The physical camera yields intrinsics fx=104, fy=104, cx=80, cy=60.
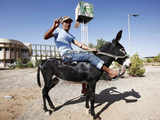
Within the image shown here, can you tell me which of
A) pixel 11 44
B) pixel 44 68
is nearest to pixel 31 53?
pixel 11 44

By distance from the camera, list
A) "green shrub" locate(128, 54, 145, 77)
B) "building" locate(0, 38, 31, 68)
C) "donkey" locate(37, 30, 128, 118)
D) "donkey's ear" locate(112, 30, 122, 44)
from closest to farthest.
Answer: "donkey's ear" locate(112, 30, 122, 44), "donkey" locate(37, 30, 128, 118), "green shrub" locate(128, 54, 145, 77), "building" locate(0, 38, 31, 68)

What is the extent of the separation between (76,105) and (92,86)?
1396mm

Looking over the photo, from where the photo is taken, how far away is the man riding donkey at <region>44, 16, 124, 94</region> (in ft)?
9.68

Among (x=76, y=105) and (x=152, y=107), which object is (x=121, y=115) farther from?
(x=76, y=105)

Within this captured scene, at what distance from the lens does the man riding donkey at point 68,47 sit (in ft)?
9.68

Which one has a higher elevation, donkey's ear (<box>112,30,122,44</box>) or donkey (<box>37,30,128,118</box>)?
donkey's ear (<box>112,30,122,44</box>)

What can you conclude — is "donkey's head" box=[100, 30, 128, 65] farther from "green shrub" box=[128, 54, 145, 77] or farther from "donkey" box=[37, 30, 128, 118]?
"green shrub" box=[128, 54, 145, 77]

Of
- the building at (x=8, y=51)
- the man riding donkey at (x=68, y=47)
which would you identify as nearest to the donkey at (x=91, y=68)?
the man riding donkey at (x=68, y=47)

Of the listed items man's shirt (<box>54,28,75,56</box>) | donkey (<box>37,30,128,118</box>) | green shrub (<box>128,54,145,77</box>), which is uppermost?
man's shirt (<box>54,28,75,56</box>)

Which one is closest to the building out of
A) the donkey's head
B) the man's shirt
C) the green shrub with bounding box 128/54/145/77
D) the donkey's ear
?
the green shrub with bounding box 128/54/145/77

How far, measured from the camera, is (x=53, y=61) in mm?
3441

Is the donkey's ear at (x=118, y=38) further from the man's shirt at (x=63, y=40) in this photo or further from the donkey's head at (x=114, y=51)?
the man's shirt at (x=63, y=40)

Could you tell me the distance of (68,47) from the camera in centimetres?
320

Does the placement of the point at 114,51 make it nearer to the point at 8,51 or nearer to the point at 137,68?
the point at 137,68
